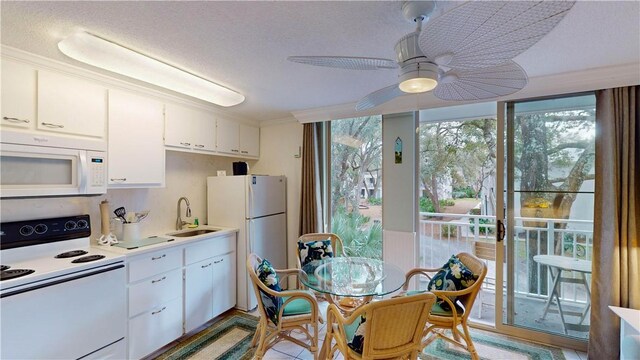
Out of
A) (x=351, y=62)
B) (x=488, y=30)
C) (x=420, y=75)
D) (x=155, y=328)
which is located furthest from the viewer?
(x=155, y=328)

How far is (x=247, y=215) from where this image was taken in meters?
3.15

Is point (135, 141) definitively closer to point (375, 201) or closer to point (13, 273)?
point (13, 273)

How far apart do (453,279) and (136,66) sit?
2.91 metres

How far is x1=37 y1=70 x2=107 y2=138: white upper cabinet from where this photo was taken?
6.34ft

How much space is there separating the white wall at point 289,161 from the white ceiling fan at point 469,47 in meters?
2.15

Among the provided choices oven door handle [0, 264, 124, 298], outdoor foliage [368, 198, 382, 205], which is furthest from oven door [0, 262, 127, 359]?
outdoor foliage [368, 198, 382, 205]

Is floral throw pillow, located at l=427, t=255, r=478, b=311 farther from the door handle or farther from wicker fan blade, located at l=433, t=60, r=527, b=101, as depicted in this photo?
wicker fan blade, located at l=433, t=60, r=527, b=101

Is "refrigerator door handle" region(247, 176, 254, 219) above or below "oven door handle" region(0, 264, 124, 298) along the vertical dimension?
above

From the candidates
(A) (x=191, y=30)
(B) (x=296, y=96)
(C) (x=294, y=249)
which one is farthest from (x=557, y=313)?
(A) (x=191, y=30)

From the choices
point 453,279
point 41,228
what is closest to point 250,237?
point 41,228

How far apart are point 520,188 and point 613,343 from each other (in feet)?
4.51

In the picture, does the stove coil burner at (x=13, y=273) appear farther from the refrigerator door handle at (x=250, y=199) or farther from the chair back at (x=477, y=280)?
the chair back at (x=477, y=280)

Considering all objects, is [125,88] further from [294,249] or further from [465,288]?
[465,288]

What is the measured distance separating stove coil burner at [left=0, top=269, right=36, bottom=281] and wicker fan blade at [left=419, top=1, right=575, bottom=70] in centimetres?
253
